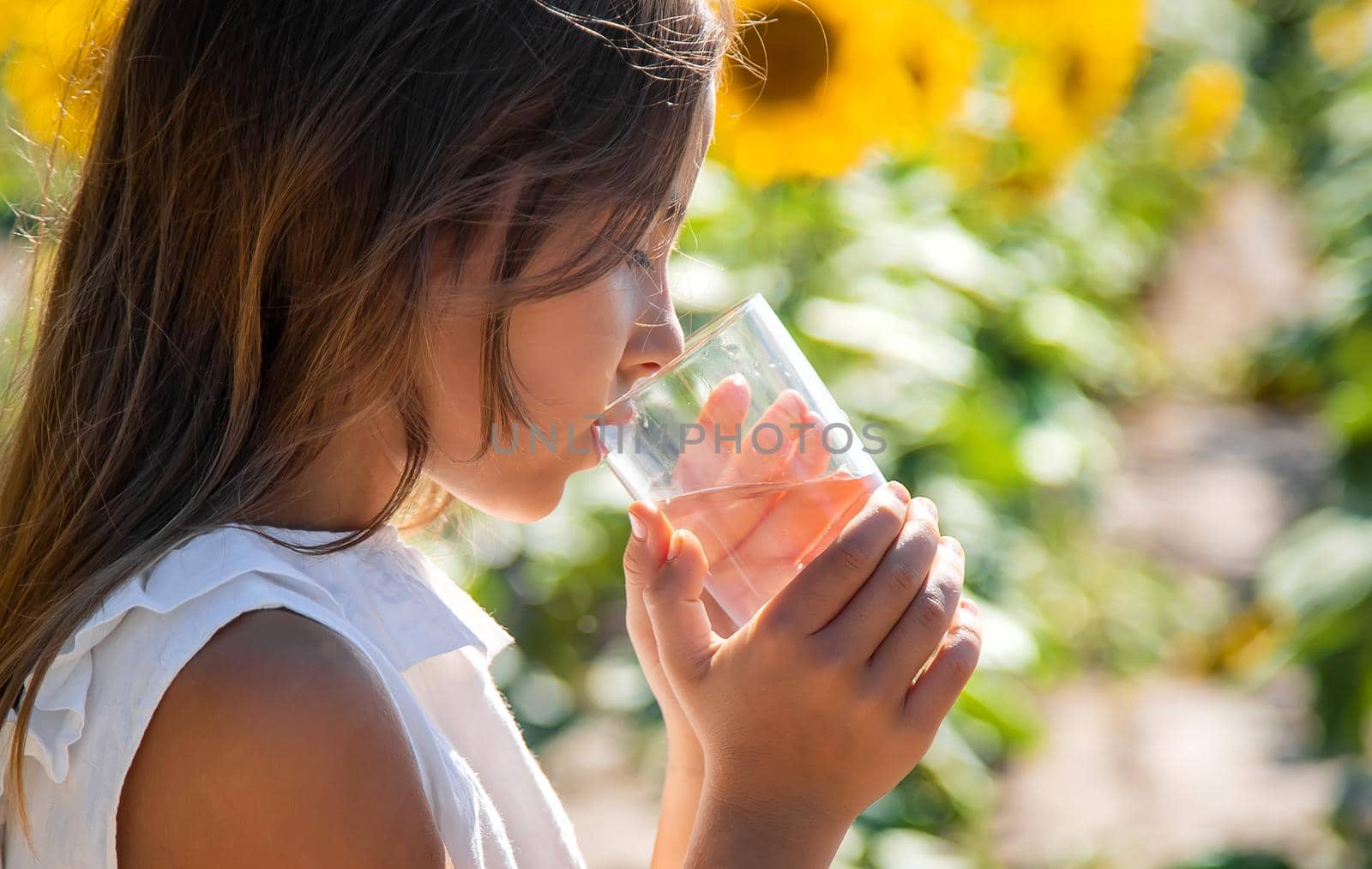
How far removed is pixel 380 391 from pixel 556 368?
0.44ft

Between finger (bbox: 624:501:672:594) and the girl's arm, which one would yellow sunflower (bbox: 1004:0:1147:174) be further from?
finger (bbox: 624:501:672:594)

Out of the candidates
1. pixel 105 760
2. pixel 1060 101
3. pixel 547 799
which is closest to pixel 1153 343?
pixel 1060 101

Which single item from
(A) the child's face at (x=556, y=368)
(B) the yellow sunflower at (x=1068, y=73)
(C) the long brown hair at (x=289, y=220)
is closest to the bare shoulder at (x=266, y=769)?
(C) the long brown hair at (x=289, y=220)

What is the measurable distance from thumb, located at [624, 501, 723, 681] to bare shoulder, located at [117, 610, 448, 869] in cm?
25

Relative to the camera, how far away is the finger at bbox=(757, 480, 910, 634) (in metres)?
1.06

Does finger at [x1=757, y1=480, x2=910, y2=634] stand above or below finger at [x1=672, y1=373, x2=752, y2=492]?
below

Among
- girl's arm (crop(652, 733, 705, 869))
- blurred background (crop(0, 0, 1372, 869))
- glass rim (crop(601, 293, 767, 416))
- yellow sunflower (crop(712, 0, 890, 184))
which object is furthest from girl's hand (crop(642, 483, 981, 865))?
yellow sunflower (crop(712, 0, 890, 184))

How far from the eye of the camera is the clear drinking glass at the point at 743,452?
1057mm

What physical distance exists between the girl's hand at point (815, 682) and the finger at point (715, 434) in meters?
0.05

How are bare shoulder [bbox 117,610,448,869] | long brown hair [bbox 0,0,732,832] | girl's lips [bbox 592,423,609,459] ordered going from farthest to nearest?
girl's lips [bbox 592,423,609,459]
long brown hair [bbox 0,0,732,832]
bare shoulder [bbox 117,610,448,869]

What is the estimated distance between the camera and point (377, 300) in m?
1.02

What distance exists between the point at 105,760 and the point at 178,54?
19.5 inches

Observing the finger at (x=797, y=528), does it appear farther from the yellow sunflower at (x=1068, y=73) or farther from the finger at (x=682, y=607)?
the yellow sunflower at (x=1068, y=73)

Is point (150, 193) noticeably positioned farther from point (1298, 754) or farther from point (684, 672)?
point (1298, 754)
